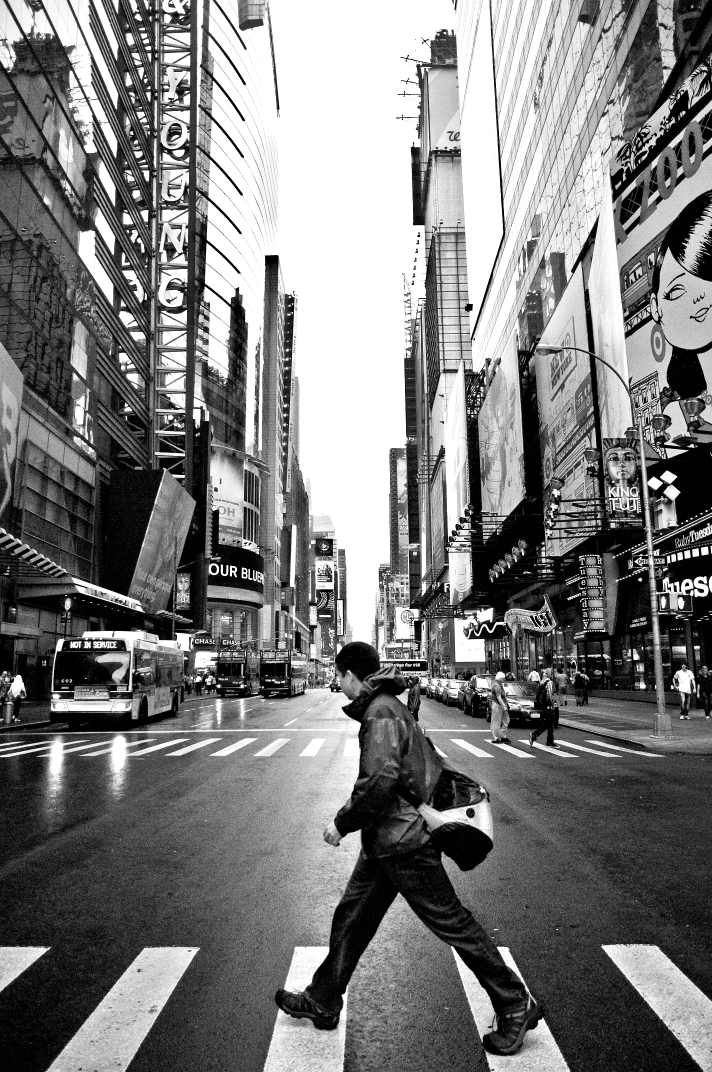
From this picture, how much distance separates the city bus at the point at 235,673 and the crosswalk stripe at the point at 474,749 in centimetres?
4292

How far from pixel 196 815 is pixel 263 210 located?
123m

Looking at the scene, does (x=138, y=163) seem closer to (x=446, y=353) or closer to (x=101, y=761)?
(x=101, y=761)

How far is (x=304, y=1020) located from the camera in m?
3.94

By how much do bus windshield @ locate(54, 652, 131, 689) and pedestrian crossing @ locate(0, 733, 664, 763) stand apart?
3853 mm

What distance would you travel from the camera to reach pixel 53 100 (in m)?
39.8

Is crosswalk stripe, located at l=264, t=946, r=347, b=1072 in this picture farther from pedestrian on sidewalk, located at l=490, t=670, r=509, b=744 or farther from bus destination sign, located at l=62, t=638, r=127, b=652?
bus destination sign, located at l=62, t=638, r=127, b=652

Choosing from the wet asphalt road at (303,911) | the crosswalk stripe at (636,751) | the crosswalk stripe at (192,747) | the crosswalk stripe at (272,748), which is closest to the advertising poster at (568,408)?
the crosswalk stripe at (636,751)

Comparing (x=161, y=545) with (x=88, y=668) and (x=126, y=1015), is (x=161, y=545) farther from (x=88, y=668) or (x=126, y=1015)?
(x=126, y=1015)

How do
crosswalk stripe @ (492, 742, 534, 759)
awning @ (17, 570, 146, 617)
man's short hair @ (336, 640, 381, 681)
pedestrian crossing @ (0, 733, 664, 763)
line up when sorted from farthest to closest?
1. awning @ (17, 570, 146, 617)
2. pedestrian crossing @ (0, 733, 664, 763)
3. crosswalk stripe @ (492, 742, 534, 759)
4. man's short hair @ (336, 640, 381, 681)

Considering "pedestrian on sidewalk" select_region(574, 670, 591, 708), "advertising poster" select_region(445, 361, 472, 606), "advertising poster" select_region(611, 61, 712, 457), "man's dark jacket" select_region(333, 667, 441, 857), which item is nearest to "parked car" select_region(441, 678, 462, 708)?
"pedestrian on sidewalk" select_region(574, 670, 591, 708)

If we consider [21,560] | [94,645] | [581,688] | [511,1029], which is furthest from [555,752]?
[21,560]

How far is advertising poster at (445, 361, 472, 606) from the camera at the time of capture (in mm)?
79125

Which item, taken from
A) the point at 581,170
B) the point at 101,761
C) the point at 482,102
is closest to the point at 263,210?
the point at 482,102

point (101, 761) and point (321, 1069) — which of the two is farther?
point (101, 761)
